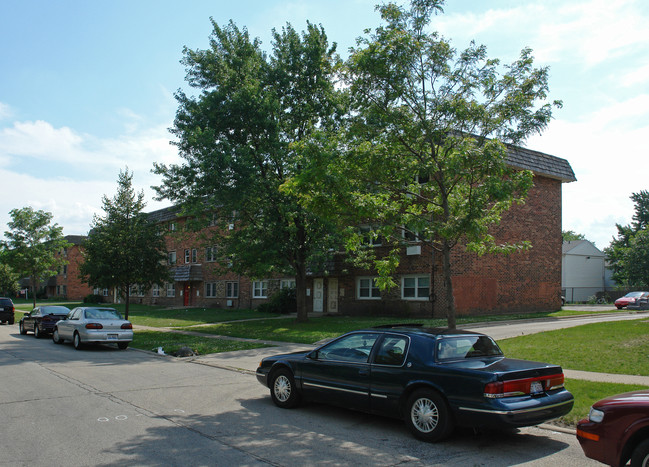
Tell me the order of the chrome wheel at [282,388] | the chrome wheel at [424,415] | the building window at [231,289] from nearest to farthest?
the chrome wheel at [424,415] → the chrome wheel at [282,388] → the building window at [231,289]

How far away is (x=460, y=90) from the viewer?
33.8ft

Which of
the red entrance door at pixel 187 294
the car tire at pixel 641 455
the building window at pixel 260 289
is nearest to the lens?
the car tire at pixel 641 455

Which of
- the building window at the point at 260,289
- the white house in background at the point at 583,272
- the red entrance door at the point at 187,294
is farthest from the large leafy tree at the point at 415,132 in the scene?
the white house in background at the point at 583,272

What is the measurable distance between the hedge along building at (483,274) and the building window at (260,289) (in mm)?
1312

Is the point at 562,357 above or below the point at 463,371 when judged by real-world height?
below

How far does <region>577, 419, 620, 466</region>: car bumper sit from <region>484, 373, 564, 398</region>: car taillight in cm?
104

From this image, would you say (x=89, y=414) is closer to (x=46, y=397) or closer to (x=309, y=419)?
→ (x=46, y=397)

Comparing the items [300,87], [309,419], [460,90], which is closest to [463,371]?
[309,419]

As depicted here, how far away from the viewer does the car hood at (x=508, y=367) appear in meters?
6.18

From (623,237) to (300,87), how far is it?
5885 cm

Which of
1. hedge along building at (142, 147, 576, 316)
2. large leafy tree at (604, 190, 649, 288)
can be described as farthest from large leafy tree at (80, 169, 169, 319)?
large leafy tree at (604, 190, 649, 288)

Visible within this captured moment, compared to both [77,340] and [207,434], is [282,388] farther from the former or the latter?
[77,340]

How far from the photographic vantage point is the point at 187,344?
57.6ft

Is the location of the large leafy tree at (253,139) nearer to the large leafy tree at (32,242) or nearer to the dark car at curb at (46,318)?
the dark car at curb at (46,318)
